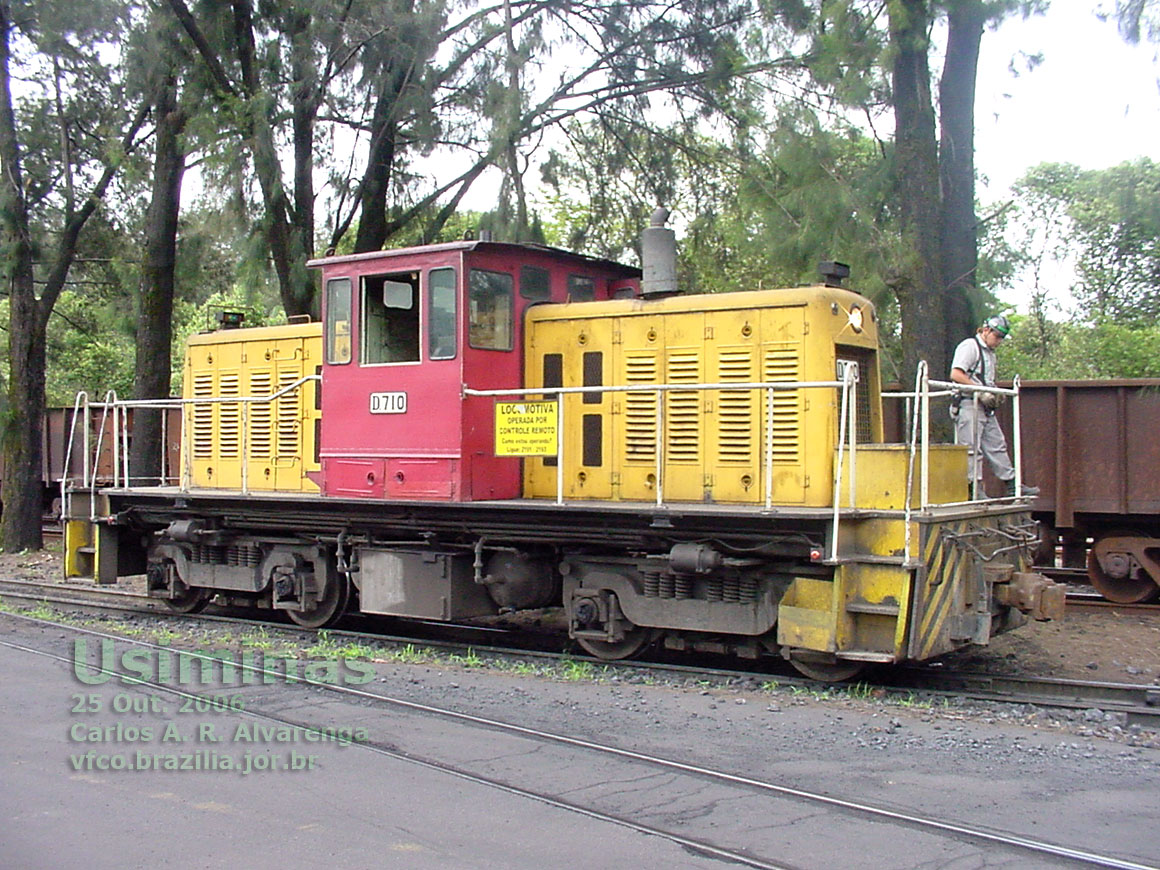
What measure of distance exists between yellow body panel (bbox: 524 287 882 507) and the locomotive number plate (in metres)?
1.08

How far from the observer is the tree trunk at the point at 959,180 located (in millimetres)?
11789

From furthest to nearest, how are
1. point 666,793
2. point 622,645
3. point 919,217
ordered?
point 919,217, point 622,645, point 666,793

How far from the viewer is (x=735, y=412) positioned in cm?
843

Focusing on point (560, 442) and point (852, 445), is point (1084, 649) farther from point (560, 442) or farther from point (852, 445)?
point (560, 442)

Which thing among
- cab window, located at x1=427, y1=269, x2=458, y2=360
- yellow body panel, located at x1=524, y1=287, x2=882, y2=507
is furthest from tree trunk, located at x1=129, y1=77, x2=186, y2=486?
yellow body panel, located at x1=524, y1=287, x2=882, y2=507

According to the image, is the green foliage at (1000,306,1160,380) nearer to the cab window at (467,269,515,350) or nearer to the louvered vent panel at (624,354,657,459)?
the louvered vent panel at (624,354,657,459)

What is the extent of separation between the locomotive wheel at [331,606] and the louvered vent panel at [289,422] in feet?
4.73

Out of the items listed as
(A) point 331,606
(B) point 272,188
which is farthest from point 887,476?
(B) point 272,188

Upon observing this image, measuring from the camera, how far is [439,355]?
29.6 ft

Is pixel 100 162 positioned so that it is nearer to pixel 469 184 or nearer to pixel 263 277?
pixel 263 277

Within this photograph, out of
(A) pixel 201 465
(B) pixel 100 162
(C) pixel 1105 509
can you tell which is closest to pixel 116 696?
(A) pixel 201 465

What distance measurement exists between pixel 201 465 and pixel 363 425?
10.4 ft

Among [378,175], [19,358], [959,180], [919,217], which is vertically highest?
[378,175]

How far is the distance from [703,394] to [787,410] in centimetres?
→ 70
